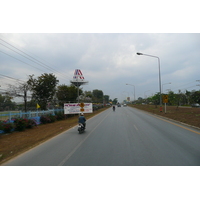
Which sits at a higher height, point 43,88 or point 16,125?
point 43,88

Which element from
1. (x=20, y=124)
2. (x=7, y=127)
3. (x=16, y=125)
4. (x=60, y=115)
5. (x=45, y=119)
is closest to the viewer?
(x=7, y=127)

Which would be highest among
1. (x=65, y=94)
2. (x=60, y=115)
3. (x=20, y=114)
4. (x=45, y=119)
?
(x=65, y=94)

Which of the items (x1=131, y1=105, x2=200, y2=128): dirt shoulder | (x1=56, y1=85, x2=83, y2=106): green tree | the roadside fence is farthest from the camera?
(x1=56, y1=85, x2=83, y2=106): green tree

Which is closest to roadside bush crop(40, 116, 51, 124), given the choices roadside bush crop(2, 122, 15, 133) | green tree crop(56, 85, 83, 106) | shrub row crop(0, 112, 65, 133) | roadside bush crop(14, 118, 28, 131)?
shrub row crop(0, 112, 65, 133)

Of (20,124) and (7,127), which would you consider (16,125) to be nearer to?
(20,124)

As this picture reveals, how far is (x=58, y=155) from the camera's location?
630 cm

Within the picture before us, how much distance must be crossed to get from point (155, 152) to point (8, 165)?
16.9 feet

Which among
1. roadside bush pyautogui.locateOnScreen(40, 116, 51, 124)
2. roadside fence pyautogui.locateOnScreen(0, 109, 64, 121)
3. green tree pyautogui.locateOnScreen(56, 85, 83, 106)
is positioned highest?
green tree pyautogui.locateOnScreen(56, 85, 83, 106)

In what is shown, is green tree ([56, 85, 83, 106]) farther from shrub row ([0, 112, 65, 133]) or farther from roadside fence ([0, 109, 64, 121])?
shrub row ([0, 112, 65, 133])

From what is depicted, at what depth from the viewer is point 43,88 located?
2297 centimetres

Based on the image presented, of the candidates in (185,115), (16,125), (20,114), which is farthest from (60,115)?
(185,115)

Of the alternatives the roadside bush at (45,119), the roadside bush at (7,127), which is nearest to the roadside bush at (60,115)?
the roadside bush at (45,119)

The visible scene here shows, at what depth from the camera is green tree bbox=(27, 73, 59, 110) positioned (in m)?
22.5

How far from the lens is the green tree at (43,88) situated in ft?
73.9
